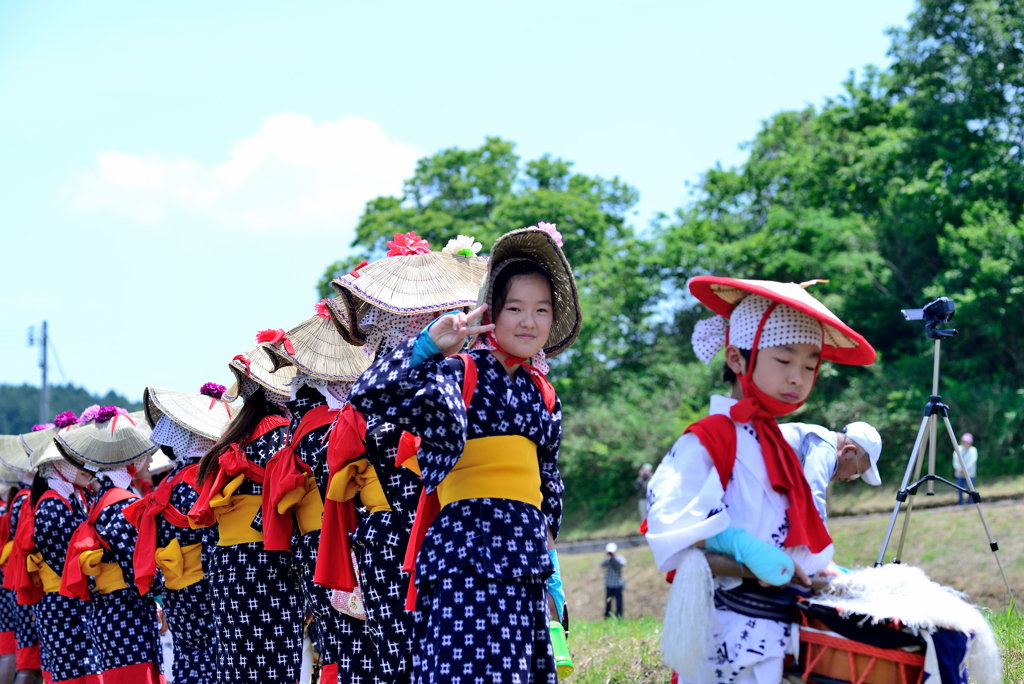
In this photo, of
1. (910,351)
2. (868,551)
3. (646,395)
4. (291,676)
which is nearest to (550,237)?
(291,676)

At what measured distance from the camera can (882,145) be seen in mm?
26234

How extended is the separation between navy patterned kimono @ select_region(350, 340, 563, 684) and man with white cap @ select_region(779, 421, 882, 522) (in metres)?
1.03

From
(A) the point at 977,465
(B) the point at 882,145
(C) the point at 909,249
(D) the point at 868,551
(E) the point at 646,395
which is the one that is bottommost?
(D) the point at 868,551

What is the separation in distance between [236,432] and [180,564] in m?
1.19

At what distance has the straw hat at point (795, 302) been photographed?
3.04 metres

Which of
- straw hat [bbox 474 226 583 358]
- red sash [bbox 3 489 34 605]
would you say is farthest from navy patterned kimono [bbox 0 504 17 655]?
straw hat [bbox 474 226 583 358]

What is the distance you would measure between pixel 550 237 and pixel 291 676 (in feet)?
10.8

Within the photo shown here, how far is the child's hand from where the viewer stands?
3420mm

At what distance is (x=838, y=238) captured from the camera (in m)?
26.6

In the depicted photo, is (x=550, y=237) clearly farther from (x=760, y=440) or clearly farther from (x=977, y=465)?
(x=977, y=465)

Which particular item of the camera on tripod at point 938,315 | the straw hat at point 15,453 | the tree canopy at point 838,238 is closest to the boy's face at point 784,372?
Answer: the camera on tripod at point 938,315

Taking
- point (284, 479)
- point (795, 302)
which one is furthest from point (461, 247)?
point (795, 302)

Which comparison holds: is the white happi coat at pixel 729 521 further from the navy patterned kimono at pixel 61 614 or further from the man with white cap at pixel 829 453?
the navy patterned kimono at pixel 61 614

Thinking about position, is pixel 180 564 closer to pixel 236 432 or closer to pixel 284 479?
pixel 236 432
